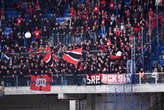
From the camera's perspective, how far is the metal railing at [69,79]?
66.2 ft

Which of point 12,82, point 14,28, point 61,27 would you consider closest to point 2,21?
point 14,28

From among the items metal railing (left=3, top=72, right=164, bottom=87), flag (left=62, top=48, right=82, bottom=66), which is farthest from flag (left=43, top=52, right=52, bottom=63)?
metal railing (left=3, top=72, right=164, bottom=87)

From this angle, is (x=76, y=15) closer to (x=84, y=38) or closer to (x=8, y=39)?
(x=84, y=38)

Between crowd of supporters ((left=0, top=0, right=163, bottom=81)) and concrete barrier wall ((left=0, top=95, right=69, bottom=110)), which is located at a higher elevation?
crowd of supporters ((left=0, top=0, right=163, bottom=81))

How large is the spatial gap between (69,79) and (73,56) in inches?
59.5

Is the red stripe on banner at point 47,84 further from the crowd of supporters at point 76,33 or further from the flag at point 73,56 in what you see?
the flag at point 73,56

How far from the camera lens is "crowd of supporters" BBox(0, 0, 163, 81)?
71.1 ft

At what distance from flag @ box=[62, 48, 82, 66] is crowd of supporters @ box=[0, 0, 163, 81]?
0.20 m

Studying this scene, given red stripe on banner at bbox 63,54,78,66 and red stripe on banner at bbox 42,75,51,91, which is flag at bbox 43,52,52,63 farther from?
red stripe on banner at bbox 42,75,51,91

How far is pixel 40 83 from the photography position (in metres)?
21.3

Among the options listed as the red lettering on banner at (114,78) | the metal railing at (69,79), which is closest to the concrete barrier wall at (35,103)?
the metal railing at (69,79)

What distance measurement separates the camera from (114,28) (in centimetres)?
2317

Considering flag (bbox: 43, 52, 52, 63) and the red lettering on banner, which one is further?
flag (bbox: 43, 52, 52, 63)

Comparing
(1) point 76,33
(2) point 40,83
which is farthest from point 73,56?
(2) point 40,83
